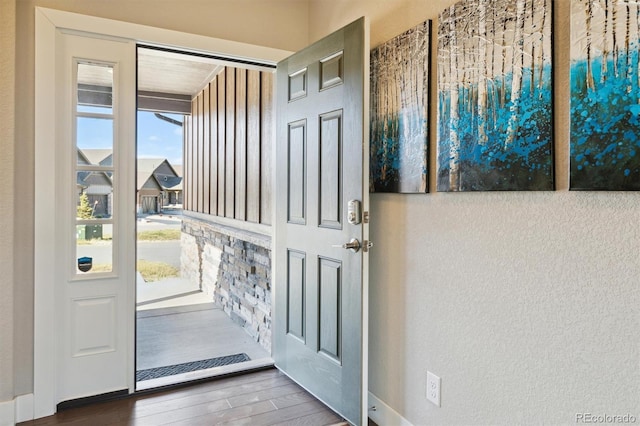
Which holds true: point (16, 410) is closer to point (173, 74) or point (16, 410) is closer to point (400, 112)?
point (400, 112)

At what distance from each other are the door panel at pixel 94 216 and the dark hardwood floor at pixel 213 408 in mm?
148

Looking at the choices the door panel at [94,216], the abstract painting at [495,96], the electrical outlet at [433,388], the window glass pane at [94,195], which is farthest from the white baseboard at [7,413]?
the abstract painting at [495,96]

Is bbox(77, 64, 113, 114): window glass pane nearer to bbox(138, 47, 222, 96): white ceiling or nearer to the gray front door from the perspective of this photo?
the gray front door

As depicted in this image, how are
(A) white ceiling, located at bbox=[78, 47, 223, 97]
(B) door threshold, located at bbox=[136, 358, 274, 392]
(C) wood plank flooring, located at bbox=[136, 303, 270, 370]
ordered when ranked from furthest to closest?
(A) white ceiling, located at bbox=[78, 47, 223, 97], (C) wood plank flooring, located at bbox=[136, 303, 270, 370], (B) door threshold, located at bbox=[136, 358, 274, 392]

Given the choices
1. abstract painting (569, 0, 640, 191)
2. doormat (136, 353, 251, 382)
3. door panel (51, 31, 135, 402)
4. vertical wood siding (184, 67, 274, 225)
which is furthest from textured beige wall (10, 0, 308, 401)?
abstract painting (569, 0, 640, 191)

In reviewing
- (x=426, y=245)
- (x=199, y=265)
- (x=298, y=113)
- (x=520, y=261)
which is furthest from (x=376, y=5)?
(x=199, y=265)

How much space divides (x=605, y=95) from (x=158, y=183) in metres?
8.76

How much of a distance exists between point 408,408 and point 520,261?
3.30 ft

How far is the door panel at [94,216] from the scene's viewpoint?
7.65 feet

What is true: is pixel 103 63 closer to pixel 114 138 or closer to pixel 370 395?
pixel 114 138

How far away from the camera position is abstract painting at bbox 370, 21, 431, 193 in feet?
6.30

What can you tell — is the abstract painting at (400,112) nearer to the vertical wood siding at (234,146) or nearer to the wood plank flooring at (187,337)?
the vertical wood siding at (234,146)

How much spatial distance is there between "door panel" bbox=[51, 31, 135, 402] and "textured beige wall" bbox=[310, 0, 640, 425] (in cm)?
148

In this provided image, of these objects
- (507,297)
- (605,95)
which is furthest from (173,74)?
(605,95)
